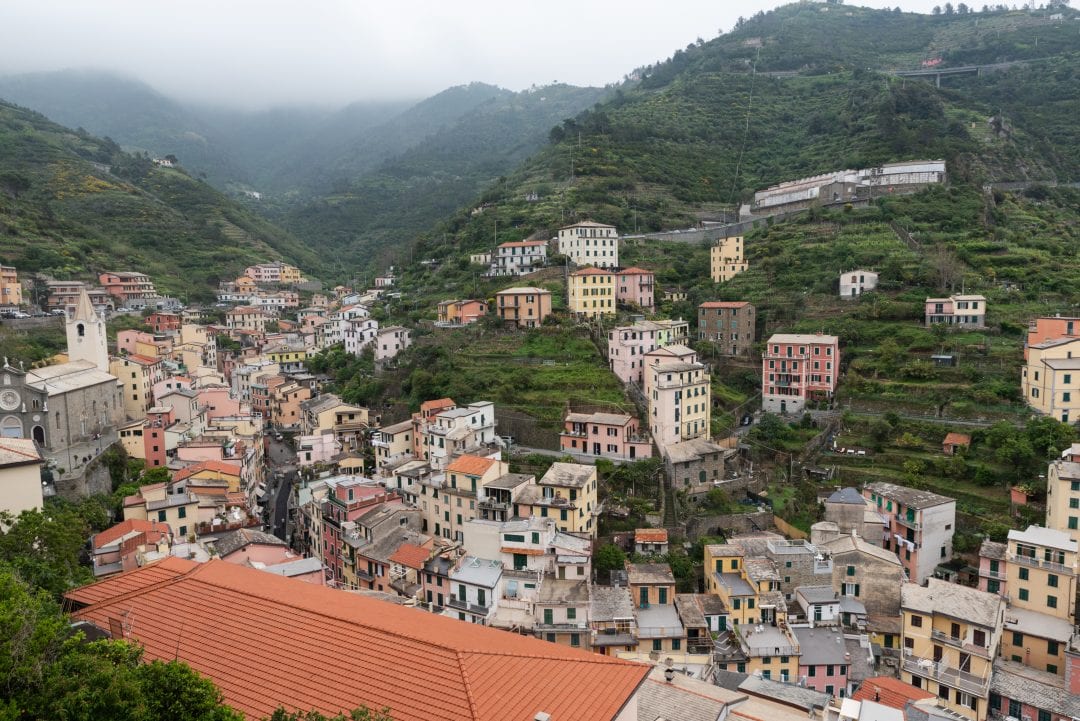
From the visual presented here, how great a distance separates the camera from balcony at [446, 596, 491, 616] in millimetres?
24438

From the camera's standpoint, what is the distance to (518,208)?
6994 centimetres

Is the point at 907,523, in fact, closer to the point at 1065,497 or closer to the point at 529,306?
the point at 1065,497

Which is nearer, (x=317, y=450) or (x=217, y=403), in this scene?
(x=317, y=450)

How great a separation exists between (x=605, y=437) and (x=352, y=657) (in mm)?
24468

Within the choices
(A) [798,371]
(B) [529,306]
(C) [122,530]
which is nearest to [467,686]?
(C) [122,530]

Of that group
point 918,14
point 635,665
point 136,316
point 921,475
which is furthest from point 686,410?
point 918,14

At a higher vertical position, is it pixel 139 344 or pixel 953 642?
pixel 139 344

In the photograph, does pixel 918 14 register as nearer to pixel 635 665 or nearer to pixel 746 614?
pixel 746 614

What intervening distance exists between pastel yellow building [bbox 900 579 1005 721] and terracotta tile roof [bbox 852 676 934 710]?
1124 mm

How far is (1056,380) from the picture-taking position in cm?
3161

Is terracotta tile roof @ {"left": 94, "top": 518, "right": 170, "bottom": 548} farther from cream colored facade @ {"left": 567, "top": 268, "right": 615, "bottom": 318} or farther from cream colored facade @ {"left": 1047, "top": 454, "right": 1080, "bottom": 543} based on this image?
cream colored facade @ {"left": 1047, "top": 454, "right": 1080, "bottom": 543}

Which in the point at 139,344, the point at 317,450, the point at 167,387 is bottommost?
the point at 317,450

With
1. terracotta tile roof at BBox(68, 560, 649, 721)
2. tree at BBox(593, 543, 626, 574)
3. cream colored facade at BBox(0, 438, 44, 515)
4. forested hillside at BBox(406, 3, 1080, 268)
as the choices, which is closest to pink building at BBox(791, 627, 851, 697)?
tree at BBox(593, 543, 626, 574)

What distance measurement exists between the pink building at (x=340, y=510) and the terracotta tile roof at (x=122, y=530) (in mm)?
6594
